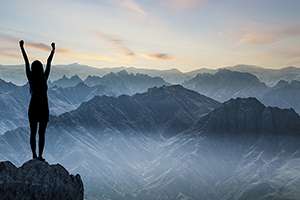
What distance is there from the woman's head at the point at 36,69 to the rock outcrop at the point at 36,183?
177 inches

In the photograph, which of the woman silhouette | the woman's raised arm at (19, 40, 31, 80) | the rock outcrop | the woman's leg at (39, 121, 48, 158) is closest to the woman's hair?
the woman silhouette

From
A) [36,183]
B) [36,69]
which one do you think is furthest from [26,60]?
[36,183]

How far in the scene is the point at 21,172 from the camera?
2178 cm

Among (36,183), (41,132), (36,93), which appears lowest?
(36,183)

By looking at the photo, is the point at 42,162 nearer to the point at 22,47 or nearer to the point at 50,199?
the point at 50,199

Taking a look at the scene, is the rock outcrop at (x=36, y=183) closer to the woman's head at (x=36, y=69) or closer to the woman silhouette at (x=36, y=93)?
the woman silhouette at (x=36, y=93)

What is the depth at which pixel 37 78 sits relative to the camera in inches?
934

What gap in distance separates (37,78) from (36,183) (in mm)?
5683

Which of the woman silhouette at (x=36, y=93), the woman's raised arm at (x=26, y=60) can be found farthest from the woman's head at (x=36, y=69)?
the woman's raised arm at (x=26, y=60)

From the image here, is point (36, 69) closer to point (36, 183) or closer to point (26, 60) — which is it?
point (26, 60)

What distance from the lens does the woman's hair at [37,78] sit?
77.2 feet

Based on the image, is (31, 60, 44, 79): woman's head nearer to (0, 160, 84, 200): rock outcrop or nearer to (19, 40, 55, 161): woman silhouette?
(19, 40, 55, 161): woman silhouette

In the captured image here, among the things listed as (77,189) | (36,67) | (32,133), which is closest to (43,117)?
(32,133)

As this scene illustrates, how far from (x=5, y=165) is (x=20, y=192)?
1640 mm
